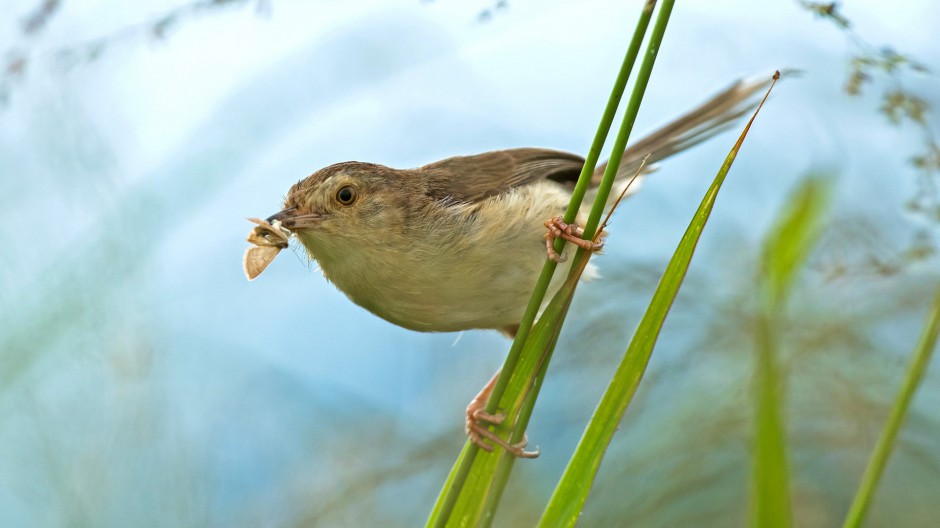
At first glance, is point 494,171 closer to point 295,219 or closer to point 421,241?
point 421,241

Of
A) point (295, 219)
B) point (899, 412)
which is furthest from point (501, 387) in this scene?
point (295, 219)

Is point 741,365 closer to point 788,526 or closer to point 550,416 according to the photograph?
point 550,416

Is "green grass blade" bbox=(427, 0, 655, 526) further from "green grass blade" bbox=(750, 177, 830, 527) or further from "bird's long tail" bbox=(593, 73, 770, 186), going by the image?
"bird's long tail" bbox=(593, 73, 770, 186)

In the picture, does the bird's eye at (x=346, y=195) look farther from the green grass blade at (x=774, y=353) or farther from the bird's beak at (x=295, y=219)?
the green grass blade at (x=774, y=353)

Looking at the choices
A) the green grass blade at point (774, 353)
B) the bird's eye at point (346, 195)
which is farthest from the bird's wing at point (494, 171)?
the green grass blade at point (774, 353)

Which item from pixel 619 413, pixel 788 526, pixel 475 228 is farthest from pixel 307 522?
pixel 788 526

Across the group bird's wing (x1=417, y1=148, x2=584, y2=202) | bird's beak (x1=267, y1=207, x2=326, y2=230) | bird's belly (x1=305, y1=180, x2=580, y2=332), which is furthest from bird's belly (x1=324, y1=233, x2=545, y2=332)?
bird's wing (x1=417, y1=148, x2=584, y2=202)
